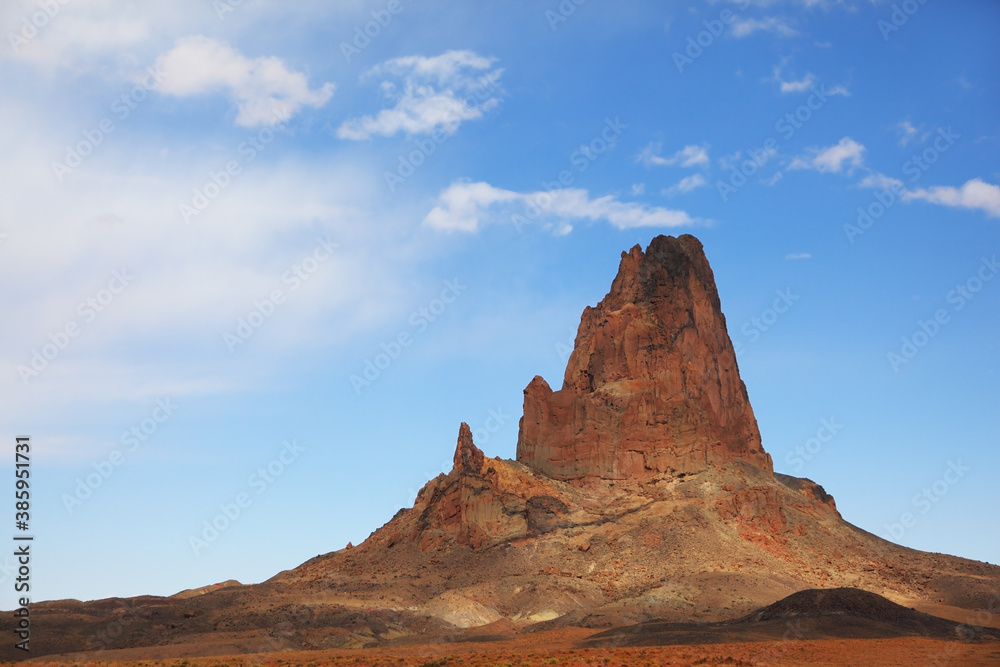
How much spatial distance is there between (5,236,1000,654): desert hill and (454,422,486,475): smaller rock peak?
0.18 meters

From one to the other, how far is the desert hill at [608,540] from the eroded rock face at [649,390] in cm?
22

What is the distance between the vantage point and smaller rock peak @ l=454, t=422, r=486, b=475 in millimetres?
115250

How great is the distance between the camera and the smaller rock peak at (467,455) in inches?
4537

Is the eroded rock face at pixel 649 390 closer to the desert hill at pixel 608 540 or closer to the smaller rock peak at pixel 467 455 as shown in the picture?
the desert hill at pixel 608 540

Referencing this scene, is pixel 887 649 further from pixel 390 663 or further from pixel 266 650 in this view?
pixel 266 650

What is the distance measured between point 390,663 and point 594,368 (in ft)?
222

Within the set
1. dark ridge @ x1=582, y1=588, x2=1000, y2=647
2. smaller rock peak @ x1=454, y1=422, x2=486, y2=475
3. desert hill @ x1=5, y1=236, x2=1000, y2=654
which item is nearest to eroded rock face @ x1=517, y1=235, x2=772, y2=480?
desert hill @ x1=5, y1=236, x2=1000, y2=654

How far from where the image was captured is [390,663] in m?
60.9

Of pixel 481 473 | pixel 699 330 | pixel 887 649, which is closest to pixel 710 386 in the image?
pixel 699 330

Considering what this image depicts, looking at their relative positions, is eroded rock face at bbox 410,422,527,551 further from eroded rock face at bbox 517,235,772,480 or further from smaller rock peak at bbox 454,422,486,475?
eroded rock face at bbox 517,235,772,480

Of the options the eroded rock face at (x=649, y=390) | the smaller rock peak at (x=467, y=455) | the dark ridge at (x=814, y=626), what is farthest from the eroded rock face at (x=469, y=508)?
the dark ridge at (x=814, y=626)

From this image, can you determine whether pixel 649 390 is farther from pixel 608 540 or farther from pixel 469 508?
pixel 469 508

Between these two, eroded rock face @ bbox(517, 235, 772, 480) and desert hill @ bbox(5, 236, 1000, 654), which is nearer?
desert hill @ bbox(5, 236, 1000, 654)

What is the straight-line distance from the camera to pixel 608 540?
107500 millimetres
